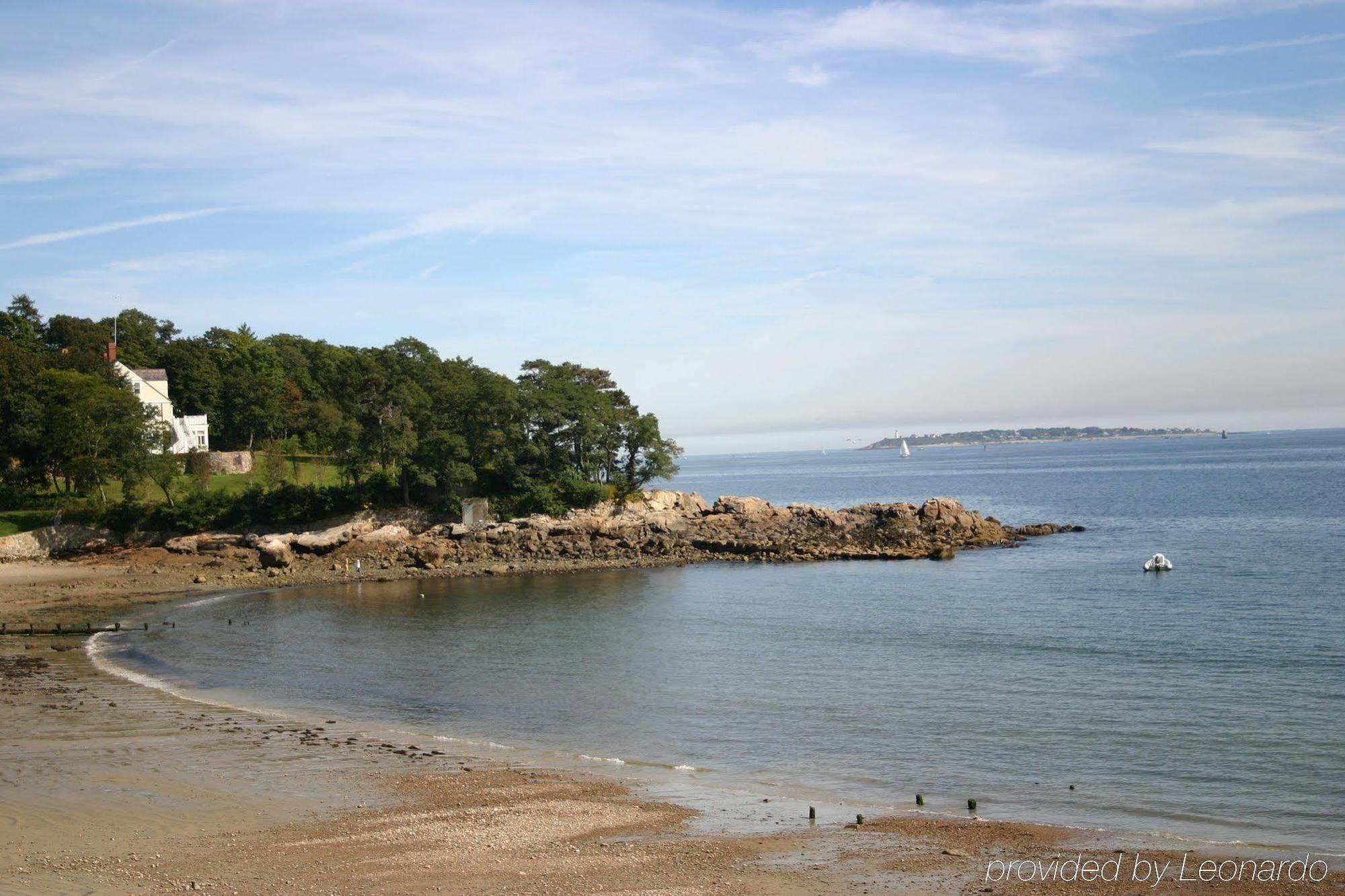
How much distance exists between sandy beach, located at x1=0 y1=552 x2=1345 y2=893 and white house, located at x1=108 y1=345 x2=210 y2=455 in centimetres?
5506

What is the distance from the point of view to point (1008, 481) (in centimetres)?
13275

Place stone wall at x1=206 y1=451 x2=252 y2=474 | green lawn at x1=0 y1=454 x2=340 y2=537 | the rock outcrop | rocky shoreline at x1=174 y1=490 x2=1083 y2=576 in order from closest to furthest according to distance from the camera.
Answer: rocky shoreline at x1=174 y1=490 x2=1083 y2=576, the rock outcrop, green lawn at x1=0 y1=454 x2=340 y2=537, stone wall at x1=206 y1=451 x2=252 y2=474

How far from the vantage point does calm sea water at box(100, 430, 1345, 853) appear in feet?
59.8

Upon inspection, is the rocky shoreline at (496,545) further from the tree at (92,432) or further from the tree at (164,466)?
the tree at (92,432)

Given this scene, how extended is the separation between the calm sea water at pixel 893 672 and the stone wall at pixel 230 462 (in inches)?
1058

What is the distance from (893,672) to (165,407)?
63.8m

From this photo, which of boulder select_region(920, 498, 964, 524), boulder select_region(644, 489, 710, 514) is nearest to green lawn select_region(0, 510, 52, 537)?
boulder select_region(644, 489, 710, 514)

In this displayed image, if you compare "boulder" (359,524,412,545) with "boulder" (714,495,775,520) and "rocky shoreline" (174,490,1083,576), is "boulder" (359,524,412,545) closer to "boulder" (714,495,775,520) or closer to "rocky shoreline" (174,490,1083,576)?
"rocky shoreline" (174,490,1083,576)

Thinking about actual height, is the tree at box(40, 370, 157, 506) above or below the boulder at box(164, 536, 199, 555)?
above

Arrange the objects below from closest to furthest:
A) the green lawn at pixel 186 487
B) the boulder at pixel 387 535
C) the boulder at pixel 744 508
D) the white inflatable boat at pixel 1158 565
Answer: the white inflatable boat at pixel 1158 565
the green lawn at pixel 186 487
the boulder at pixel 387 535
the boulder at pixel 744 508

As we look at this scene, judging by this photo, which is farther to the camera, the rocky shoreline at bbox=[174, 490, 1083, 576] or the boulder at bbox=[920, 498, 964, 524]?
the boulder at bbox=[920, 498, 964, 524]

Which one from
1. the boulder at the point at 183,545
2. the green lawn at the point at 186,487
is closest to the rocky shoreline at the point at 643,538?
the boulder at the point at 183,545

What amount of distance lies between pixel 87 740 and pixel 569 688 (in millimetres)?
11473

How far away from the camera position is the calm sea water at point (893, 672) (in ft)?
59.8
